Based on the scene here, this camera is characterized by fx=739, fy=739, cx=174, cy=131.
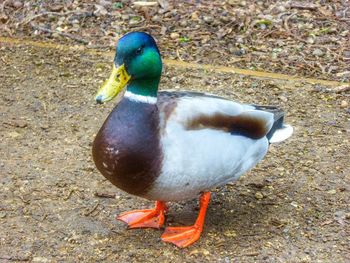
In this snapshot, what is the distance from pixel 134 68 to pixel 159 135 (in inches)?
14.3

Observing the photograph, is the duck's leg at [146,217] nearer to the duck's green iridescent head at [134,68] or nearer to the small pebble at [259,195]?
the small pebble at [259,195]

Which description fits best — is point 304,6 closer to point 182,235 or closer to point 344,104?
point 344,104

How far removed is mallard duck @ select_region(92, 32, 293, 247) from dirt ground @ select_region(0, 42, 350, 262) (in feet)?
1.09

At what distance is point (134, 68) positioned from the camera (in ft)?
12.0

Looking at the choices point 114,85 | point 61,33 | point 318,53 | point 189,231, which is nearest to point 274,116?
point 189,231

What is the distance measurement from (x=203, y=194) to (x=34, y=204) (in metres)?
0.98

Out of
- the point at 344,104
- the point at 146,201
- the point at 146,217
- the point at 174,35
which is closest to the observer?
the point at 146,217

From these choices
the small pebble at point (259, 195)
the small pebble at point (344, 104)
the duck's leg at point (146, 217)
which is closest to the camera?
the duck's leg at point (146, 217)

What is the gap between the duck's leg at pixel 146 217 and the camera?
4.05m

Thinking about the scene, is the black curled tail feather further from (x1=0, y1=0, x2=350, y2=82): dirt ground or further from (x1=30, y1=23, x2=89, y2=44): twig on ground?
(x1=30, y1=23, x2=89, y2=44): twig on ground

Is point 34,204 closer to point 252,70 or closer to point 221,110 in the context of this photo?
point 221,110

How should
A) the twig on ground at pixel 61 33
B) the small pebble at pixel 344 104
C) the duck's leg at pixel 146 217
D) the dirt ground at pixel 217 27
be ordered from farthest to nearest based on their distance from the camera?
1. the twig on ground at pixel 61 33
2. the dirt ground at pixel 217 27
3. the small pebble at pixel 344 104
4. the duck's leg at pixel 146 217

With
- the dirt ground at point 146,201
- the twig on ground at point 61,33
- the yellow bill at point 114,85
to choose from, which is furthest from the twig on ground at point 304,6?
the yellow bill at point 114,85

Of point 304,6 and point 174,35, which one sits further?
point 304,6
